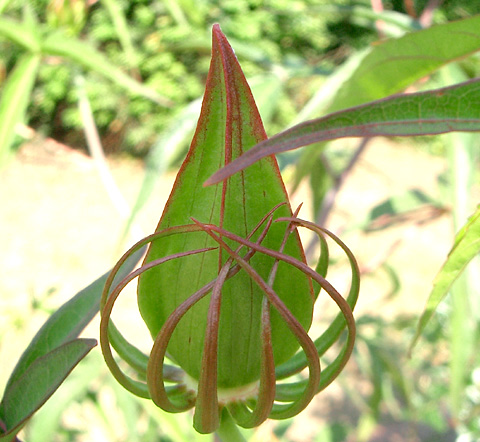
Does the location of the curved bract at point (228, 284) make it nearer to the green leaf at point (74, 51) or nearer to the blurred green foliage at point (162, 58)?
the green leaf at point (74, 51)

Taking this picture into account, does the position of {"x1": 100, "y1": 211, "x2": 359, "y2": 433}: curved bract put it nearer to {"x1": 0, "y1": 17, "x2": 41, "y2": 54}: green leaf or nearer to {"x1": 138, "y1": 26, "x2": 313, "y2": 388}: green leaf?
{"x1": 138, "y1": 26, "x2": 313, "y2": 388}: green leaf

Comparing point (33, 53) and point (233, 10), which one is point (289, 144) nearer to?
point (33, 53)

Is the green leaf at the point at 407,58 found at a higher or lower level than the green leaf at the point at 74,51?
higher

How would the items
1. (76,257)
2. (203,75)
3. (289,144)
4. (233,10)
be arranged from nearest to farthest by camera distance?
(289,144) < (76,257) < (233,10) < (203,75)

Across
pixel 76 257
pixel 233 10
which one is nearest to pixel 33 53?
pixel 76 257

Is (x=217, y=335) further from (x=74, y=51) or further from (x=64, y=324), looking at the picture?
(x=74, y=51)


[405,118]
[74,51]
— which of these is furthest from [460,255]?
[74,51]

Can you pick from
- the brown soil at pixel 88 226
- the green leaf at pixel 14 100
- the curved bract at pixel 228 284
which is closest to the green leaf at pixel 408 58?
the curved bract at pixel 228 284

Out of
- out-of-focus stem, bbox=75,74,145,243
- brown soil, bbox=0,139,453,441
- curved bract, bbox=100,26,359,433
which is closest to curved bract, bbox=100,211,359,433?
curved bract, bbox=100,26,359,433
